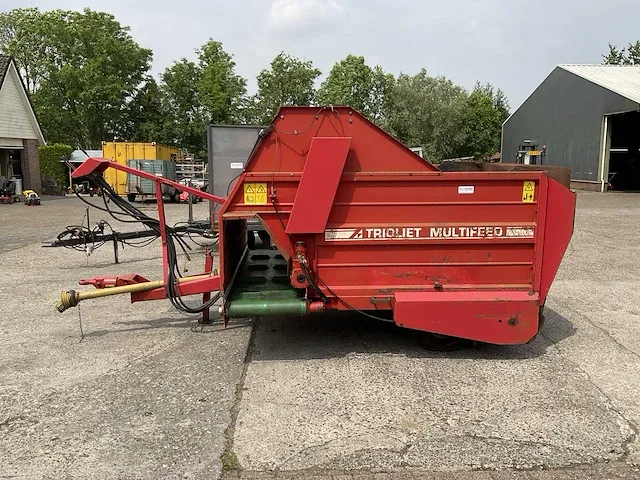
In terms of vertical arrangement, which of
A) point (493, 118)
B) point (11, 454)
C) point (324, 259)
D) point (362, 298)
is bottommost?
point (11, 454)

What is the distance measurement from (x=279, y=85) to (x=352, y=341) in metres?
40.7

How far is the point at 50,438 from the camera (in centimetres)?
373

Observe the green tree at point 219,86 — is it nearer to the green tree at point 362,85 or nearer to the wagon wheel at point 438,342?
the green tree at point 362,85

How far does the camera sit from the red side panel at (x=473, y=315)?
4.94m

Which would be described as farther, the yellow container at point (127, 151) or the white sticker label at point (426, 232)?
the yellow container at point (127, 151)

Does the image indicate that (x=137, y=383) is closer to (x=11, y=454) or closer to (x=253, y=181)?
(x=11, y=454)

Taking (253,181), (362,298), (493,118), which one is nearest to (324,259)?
(362,298)

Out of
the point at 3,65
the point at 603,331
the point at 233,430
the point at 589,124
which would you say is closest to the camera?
the point at 233,430

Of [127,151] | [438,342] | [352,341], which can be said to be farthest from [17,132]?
[438,342]

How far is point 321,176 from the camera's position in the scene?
4.87 metres

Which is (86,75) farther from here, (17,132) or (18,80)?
(17,132)

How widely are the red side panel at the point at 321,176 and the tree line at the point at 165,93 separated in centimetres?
3834

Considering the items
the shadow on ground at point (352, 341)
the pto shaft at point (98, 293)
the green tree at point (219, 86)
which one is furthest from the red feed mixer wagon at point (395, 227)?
the green tree at point (219, 86)

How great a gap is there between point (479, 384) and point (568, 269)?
5.69 meters
